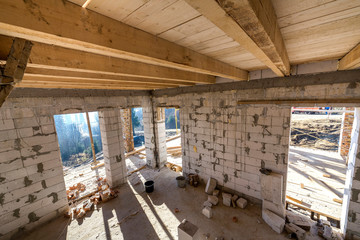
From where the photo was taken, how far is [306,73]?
113 inches

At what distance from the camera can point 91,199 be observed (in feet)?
14.9

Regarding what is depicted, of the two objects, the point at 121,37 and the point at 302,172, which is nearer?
the point at 121,37

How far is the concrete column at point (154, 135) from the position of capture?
6246mm

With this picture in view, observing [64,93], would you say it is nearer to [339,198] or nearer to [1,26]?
[1,26]

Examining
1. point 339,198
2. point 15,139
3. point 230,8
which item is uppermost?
point 230,8

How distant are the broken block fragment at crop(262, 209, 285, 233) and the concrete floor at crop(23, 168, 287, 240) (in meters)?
0.10

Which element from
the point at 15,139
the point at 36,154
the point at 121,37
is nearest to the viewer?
the point at 121,37

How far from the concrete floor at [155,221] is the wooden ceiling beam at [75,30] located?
3731 mm

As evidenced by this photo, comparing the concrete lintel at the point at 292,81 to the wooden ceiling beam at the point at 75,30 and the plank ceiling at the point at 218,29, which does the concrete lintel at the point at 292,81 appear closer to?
the plank ceiling at the point at 218,29

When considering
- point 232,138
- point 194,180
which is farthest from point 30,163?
point 232,138

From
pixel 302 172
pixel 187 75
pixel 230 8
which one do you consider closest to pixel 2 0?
pixel 230 8

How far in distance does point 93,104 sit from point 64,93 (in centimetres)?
76

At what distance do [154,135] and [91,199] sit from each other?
3.08 m

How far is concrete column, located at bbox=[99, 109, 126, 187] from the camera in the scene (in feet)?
16.0
